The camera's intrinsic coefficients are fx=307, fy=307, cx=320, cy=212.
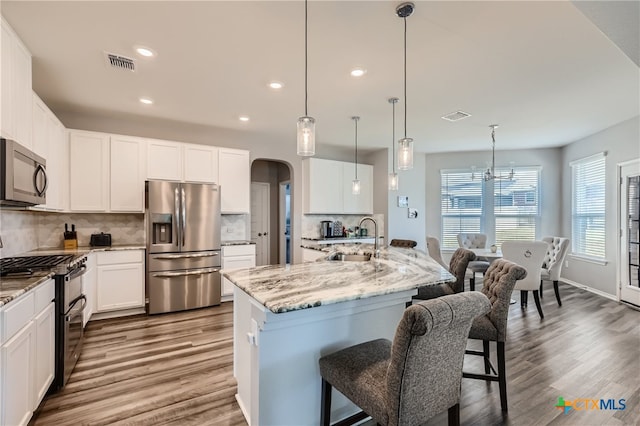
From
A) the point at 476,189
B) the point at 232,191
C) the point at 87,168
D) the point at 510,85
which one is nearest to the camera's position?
the point at 510,85

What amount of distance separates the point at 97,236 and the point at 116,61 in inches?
93.3

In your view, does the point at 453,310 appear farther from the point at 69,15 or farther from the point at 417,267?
the point at 69,15

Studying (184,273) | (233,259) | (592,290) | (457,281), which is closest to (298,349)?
(457,281)

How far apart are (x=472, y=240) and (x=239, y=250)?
423cm

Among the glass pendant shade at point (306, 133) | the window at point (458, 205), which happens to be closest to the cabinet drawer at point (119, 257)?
the glass pendant shade at point (306, 133)

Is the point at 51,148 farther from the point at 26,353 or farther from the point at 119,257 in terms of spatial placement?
the point at 26,353

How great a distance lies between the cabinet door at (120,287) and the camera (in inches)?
147

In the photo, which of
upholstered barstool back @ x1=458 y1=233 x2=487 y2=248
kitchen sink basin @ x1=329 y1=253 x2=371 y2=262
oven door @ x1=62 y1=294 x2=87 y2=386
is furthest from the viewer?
upholstered barstool back @ x1=458 y1=233 x2=487 y2=248

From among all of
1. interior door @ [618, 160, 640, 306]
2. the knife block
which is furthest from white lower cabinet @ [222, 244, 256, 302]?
interior door @ [618, 160, 640, 306]

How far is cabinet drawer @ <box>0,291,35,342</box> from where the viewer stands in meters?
1.55

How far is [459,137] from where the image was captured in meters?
5.37

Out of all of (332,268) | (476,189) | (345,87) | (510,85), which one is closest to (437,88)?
(510,85)

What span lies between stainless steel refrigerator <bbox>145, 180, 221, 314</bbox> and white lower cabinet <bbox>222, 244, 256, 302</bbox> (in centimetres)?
16

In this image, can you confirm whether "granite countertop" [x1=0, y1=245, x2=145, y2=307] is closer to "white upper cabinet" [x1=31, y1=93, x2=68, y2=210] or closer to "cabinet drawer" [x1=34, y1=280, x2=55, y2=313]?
"cabinet drawer" [x1=34, y1=280, x2=55, y2=313]
